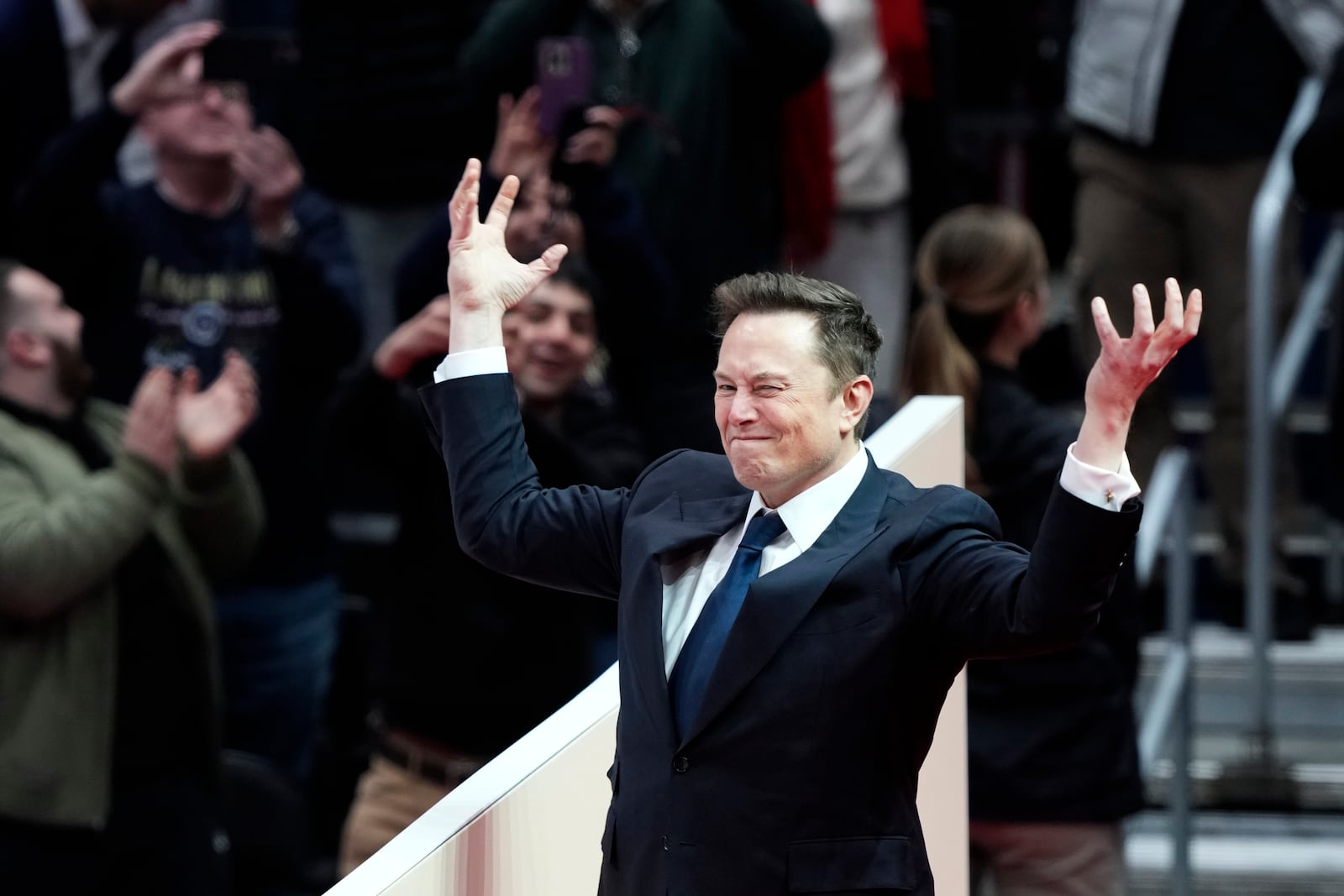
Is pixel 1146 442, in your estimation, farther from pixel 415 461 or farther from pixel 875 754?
pixel 875 754

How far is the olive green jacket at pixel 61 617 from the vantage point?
11.6 feet

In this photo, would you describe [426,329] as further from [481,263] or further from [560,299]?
[481,263]

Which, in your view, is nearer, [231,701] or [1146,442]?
[231,701]

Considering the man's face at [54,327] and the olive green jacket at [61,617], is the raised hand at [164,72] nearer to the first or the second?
the man's face at [54,327]

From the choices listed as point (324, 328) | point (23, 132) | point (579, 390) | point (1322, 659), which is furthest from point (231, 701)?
point (1322, 659)

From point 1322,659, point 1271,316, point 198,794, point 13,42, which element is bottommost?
point 1322,659

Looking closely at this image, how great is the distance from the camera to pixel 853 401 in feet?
6.26

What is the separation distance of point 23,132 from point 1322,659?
311 cm

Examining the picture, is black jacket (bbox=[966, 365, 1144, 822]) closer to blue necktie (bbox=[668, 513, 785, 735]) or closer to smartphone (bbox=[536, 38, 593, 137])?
smartphone (bbox=[536, 38, 593, 137])

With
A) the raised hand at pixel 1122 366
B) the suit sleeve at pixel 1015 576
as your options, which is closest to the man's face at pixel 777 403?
the suit sleeve at pixel 1015 576

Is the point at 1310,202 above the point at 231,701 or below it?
above

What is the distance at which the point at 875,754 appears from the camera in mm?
1846

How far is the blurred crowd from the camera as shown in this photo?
11.4ft

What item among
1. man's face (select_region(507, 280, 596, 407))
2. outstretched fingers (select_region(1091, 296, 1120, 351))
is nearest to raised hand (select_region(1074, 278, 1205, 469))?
outstretched fingers (select_region(1091, 296, 1120, 351))
